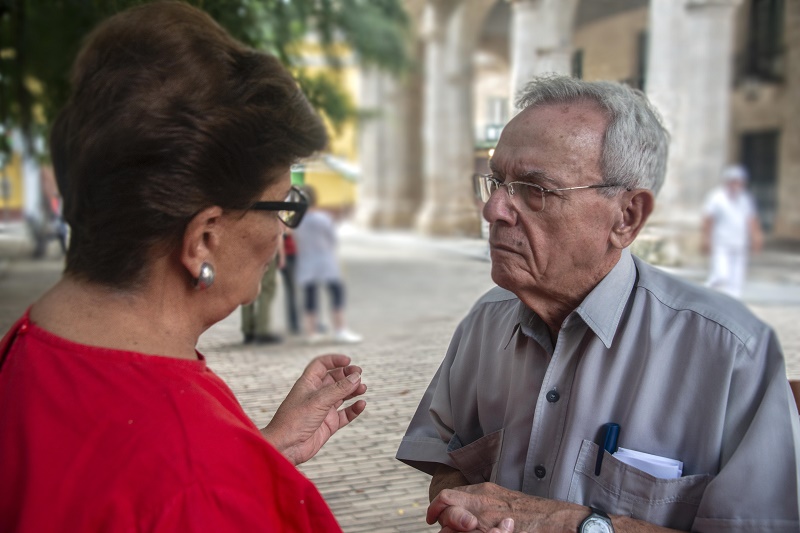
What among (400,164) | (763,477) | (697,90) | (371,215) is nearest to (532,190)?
(763,477)

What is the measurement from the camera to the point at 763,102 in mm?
19828

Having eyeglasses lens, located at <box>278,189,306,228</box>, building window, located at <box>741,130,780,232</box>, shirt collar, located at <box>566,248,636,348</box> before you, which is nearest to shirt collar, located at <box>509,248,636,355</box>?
shirt collar, located at <box>566,248,636,348</box>

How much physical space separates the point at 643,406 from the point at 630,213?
460 millimetres

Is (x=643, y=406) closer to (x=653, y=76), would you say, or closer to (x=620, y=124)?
(x=620, y=124)

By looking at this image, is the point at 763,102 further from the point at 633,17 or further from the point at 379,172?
the point at 633,17

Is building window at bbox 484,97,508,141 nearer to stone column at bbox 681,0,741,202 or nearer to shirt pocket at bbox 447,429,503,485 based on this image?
shirt pocket at bbox 447,429,503,485

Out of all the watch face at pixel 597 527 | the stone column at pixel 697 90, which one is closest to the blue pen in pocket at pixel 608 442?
the watch face at pixel 597 527

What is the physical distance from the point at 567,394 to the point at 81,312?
40.7 inches

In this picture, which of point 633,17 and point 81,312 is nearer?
point 81,312

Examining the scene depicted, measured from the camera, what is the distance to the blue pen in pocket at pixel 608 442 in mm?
1766

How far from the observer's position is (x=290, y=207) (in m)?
1.61

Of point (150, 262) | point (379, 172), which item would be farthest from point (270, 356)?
point (379, 172)

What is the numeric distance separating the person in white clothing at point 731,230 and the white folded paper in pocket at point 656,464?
6.01 m

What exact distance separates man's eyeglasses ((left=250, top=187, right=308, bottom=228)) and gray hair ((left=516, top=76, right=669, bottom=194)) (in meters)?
0.62
